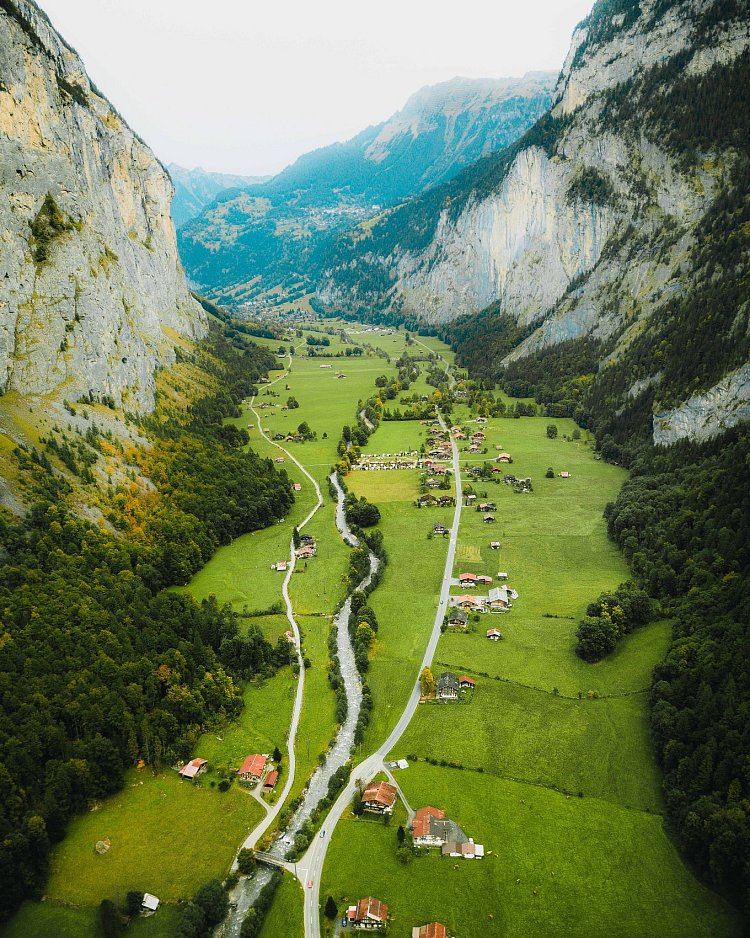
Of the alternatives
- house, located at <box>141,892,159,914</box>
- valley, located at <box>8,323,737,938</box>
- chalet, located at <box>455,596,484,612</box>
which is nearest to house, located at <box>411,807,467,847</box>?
valley, located at <box>8,323,737,938</box>

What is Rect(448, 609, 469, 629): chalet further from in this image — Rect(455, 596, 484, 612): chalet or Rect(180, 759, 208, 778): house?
Rect(180, 759, 208, 778): house

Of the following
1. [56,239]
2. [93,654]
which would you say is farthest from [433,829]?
[56,239]

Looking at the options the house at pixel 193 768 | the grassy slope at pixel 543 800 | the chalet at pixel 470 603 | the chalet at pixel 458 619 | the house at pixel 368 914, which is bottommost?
the grassy slope at pixel 543 800

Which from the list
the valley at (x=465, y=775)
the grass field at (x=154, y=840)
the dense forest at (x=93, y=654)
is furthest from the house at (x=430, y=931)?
the dense forest at (x=93, y=654)

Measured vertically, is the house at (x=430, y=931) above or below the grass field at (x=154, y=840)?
below

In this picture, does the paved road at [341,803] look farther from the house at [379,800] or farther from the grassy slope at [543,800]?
the house at [379,800]

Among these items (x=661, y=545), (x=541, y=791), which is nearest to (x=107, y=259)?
(x=661, y=545)
